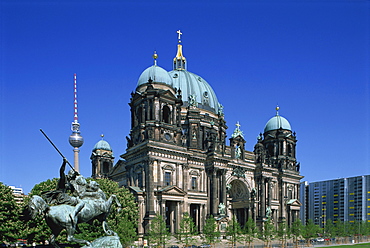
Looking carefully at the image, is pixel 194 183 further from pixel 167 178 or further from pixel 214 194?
pixel 167 178

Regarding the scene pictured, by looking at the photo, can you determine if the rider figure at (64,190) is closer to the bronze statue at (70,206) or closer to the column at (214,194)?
the bronze statue at (70,206)

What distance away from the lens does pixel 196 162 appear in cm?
7450

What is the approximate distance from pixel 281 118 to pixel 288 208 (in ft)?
84.0

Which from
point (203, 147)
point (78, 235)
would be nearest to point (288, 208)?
point (203, 147)

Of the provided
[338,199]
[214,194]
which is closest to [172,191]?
[214,194]

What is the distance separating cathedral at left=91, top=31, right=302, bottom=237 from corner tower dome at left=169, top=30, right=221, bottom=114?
0.27 metres

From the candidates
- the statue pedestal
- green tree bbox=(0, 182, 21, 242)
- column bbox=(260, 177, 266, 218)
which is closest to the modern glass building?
column bbox=(260, 177, 266, 218)

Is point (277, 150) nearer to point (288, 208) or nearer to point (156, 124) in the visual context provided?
point (288, 208)

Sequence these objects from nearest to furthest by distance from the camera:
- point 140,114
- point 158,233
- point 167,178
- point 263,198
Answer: point 158,233, point 167,178, point 140,114, point 263,198

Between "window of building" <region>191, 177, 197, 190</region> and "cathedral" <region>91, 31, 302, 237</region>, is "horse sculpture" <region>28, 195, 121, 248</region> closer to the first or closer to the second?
"cathedral" <region>91, 31, 302, 237</region>

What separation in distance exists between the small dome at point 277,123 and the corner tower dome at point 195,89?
16449 mm

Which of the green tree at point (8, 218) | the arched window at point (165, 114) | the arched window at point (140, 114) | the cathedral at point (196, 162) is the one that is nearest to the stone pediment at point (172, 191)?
the cathedral at point (196, 162)

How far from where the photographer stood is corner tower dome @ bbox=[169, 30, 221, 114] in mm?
92188

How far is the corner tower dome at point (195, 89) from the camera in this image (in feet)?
302
